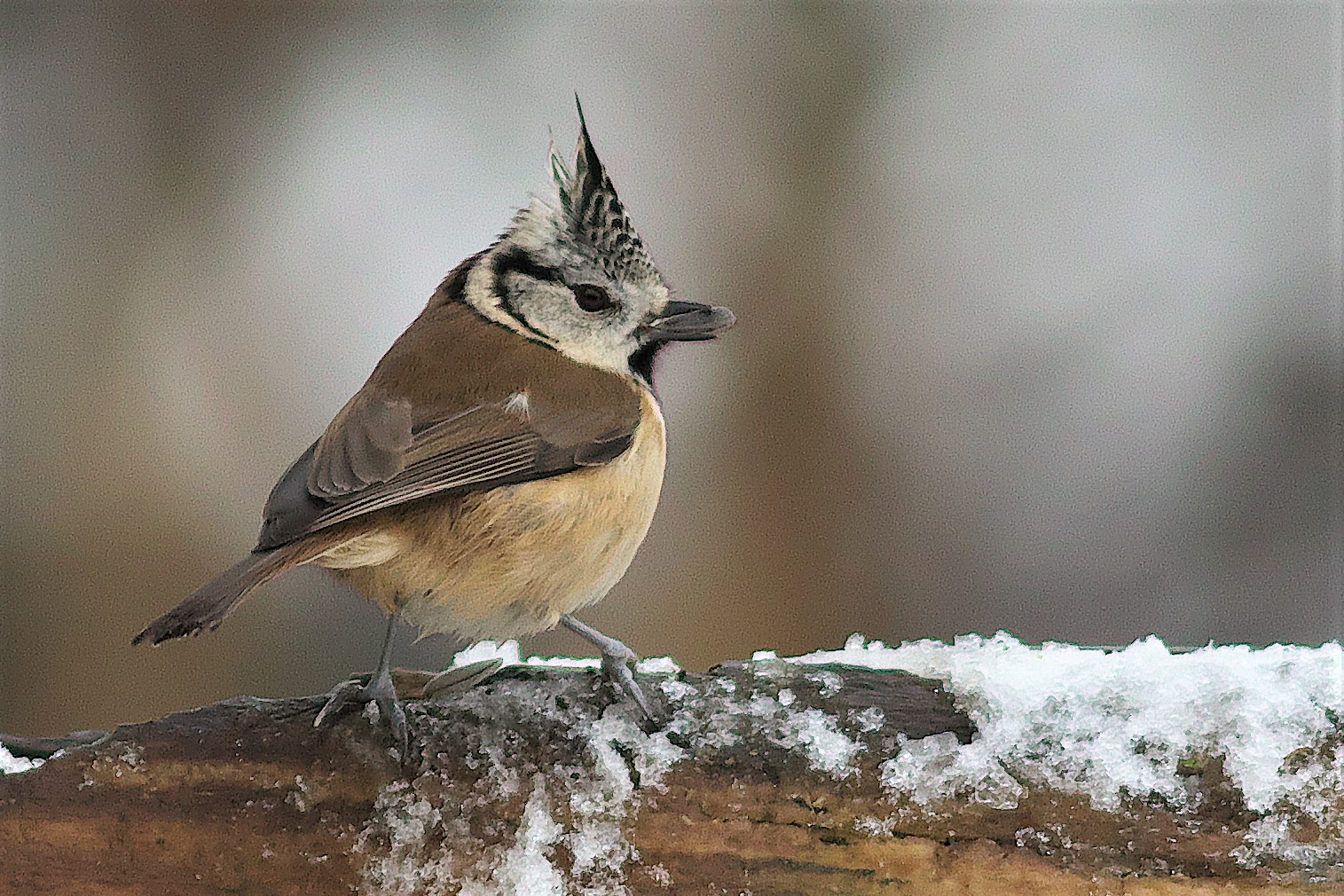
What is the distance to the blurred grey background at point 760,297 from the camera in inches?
138

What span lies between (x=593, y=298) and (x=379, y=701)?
72 cm

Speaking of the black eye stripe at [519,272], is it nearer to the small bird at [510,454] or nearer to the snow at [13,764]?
the small bird at [510,454]

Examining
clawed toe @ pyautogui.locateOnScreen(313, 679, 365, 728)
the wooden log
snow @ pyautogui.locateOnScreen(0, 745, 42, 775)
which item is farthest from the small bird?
snow @ pyautogui.locateOnScreen(0, 745, 42, 775)

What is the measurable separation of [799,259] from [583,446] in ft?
7.10

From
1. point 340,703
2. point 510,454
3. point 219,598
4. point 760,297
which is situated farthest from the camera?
point 760,297

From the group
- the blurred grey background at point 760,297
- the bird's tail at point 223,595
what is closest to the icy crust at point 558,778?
the bird's tail at point 223,595

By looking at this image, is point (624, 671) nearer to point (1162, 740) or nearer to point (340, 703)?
point (340, 703)

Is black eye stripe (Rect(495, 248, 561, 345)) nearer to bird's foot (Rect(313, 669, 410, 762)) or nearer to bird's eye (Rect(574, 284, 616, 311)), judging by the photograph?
bird's eye (Rect(574, 284, 616, 311))

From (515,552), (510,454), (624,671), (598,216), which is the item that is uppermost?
(598,216)

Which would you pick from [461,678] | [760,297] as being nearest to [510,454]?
[461,678]

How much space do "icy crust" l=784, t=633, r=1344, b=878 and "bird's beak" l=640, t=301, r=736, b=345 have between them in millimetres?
674

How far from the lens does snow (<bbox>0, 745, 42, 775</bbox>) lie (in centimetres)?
152

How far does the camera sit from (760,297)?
12.4ft

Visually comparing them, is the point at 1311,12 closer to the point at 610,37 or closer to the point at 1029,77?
the point at 1029,77
